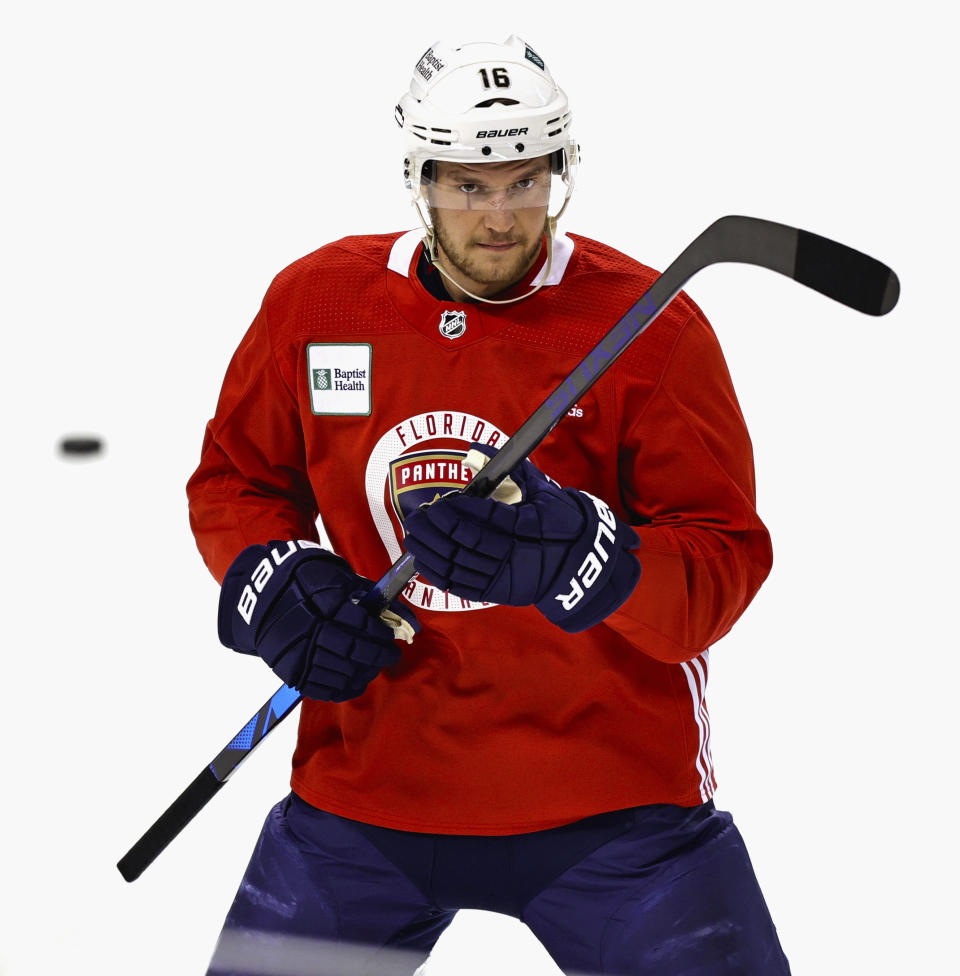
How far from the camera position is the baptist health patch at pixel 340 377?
7.09 feet

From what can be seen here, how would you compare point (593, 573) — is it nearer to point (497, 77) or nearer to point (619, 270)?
point (619, 270)

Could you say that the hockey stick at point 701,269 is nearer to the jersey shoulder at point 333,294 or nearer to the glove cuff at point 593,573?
the glove cuff at point 593,573

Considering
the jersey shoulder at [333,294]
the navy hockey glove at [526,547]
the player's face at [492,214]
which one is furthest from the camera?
the jersey shoulder at [333,294]

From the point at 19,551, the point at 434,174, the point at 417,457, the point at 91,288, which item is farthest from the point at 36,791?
the point at 91,288

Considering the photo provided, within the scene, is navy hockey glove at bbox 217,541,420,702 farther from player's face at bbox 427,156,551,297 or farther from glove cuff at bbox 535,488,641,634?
player's face at bbox 427,156,551,297

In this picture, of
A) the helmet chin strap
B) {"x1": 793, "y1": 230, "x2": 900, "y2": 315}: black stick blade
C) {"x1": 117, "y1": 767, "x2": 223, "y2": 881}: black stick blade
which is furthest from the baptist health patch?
{"x1": 793, "y1": 230, "x2": 900, "y2": 315}: black stick blade

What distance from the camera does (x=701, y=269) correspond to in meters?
1.76

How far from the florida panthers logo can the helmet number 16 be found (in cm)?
40

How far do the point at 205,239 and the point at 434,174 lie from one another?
6.09 feet

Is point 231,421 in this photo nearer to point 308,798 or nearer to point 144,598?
point 308,798

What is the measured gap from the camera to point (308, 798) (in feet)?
7.37

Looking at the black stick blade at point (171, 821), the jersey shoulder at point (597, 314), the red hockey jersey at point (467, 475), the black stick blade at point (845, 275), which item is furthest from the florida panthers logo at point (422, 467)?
the black stick blade at point (845, 275)

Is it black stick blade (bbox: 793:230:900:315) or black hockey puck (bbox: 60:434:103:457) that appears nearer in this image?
black stick blade (bbox: 793:230:900:315)

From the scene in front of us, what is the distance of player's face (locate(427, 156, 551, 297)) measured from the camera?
6.82 ft
